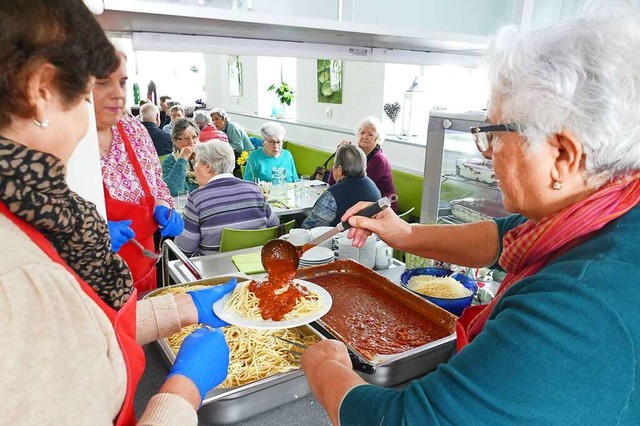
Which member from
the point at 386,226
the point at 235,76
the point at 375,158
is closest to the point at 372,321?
the point at 386,226

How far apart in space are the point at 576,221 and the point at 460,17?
5.88 ft

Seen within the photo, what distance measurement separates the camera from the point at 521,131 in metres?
0.75

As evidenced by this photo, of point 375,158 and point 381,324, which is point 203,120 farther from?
point 381,324

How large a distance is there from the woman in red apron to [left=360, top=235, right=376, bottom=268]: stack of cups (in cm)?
89

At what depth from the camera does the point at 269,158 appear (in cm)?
484

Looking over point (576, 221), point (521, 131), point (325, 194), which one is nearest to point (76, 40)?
point (521, 131)

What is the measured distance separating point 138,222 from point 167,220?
0.14m

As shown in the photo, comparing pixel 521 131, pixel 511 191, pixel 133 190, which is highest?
pixel 521 131

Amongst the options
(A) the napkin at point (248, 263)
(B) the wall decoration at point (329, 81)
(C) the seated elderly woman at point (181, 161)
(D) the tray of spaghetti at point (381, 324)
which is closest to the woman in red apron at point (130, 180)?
(A) the napkin at point (248, 263)

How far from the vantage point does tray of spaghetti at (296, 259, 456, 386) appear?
4.02ft

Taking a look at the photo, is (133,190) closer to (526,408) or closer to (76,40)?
(76,40)

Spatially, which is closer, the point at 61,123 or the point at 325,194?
the point at 61,123

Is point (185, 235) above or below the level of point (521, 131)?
below

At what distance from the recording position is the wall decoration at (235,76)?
28.8 ft
